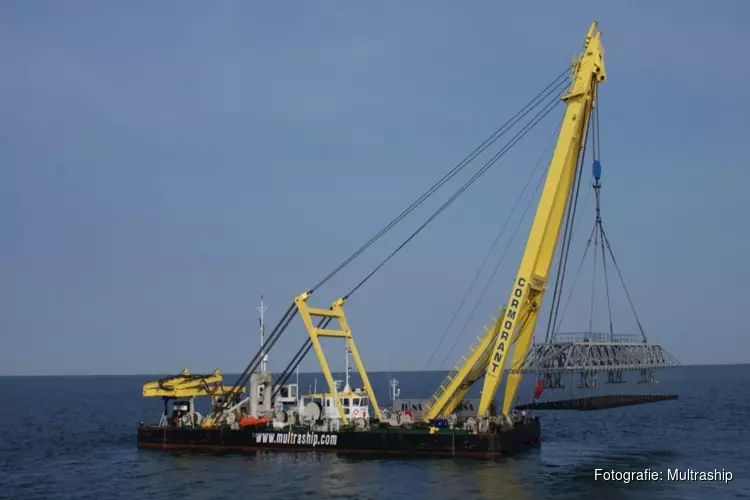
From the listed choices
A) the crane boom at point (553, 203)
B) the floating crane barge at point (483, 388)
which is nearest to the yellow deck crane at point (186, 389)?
the floating crane barge at point (483, 388)

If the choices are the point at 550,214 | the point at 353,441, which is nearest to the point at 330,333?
the point at 353,441

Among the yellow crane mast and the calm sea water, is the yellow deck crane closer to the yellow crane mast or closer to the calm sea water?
the calm sea water

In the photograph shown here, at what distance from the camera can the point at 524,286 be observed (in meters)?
47.1

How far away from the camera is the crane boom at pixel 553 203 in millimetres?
46812

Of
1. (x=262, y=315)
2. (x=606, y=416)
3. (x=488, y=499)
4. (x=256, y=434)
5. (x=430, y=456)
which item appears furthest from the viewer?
(x=606, y=416)

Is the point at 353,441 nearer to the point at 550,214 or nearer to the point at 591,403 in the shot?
the point at 591,403

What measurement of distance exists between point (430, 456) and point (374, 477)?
6181 millimetres

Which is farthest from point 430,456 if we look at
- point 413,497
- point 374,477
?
point 413,497

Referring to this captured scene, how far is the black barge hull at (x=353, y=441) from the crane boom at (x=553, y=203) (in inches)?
87.3

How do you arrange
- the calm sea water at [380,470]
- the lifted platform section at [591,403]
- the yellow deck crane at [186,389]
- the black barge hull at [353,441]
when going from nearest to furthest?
the calm sea water at [380,470]
the lifted platform section at [591,403]
the black barge hull at [353,441]
the yellow deck crane at [186,389]

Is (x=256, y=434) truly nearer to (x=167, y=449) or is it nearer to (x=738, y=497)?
(x=167, y=449)

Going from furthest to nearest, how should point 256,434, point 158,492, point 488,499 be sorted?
point 256,434
point 158,492
point 488,499

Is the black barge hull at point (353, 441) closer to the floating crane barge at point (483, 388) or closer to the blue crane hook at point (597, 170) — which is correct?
the floating crane barge at point (483, 388)

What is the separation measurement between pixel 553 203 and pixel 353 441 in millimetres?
17959
